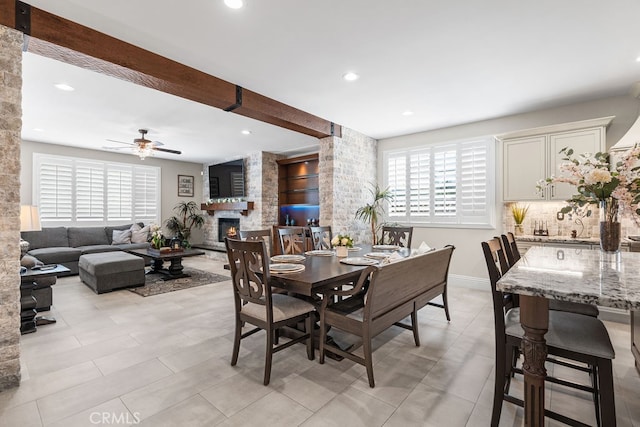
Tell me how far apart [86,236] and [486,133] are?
812 centimetres

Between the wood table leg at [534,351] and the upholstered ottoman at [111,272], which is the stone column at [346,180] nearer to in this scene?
the upholstered ottoman at [111,272]

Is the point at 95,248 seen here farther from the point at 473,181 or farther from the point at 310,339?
the point at 473,181

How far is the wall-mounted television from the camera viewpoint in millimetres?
7793

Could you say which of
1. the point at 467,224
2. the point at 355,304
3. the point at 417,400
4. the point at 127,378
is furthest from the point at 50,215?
the point at 467,224

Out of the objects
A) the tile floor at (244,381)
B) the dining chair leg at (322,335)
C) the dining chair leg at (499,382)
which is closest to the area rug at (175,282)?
the tile floor at (244,381)

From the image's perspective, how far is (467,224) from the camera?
489 cm

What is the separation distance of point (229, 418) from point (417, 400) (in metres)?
1.20

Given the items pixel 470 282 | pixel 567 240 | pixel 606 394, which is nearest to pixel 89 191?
pixel 470 282

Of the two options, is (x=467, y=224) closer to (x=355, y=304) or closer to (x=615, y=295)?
(x=355, y=304)

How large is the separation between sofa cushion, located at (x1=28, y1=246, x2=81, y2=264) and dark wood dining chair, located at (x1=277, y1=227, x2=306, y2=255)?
4631mm

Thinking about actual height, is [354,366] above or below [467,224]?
below

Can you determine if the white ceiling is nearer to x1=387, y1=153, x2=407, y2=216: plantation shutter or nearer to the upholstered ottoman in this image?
x1=387, y1=153, x2=407, y2=216: plantation shutter

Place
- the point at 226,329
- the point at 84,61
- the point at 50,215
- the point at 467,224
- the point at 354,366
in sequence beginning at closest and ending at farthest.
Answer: the point at 354,366 → the point at 84,61 → the point at 226,329 → the point at 467,224 → the point at 50,215

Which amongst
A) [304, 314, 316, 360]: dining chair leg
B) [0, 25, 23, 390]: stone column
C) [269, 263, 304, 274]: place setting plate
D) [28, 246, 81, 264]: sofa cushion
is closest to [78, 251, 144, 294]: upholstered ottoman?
[28, 246, 81, 264]: sofa cushion
